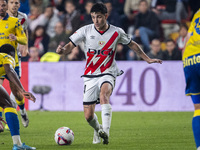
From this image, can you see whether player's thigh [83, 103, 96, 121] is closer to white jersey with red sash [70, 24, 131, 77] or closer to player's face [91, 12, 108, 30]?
white jersey with red sash [70, 24, 131, 77]

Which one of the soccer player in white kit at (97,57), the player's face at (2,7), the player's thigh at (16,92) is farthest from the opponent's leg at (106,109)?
the player's thigh at (16,92)

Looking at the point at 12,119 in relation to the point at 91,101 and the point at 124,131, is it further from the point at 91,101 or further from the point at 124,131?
the point at 124,131

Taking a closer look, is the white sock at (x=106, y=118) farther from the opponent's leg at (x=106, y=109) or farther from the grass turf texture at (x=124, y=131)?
the grass turf texture at (x=124, y=131)

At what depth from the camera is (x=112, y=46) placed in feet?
25.5

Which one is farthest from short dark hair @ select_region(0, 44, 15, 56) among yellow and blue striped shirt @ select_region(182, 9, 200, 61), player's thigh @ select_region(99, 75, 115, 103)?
yellow and blue striped shirt @ select_region(182, 9, 200, 61)

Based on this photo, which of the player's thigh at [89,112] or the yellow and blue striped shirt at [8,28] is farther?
the yellow and blue striped shirt at [8,28]

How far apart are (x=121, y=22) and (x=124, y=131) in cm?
830

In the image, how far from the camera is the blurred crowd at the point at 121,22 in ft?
52.4

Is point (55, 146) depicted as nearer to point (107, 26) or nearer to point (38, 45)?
point (107, 26)

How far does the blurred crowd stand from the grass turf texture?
121 inches

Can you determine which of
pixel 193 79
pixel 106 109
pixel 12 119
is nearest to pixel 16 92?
pixel 106 109

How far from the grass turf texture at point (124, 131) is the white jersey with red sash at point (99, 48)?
1112 millimetres

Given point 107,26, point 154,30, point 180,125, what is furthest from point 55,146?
point 154,30

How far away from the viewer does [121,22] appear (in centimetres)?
1705
